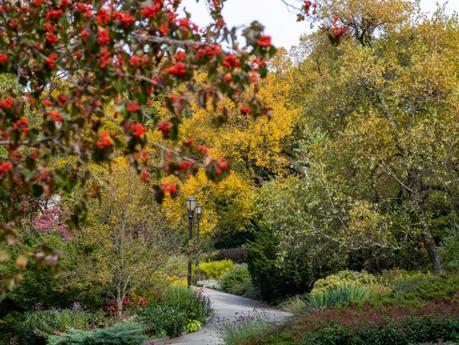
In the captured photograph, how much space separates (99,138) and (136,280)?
11939mm

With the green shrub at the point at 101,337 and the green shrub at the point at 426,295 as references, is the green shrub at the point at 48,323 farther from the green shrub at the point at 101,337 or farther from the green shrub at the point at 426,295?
the green shrub at the point at 426,295

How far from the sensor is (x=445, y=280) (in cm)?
1238

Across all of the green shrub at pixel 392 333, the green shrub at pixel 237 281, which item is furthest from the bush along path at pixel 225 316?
the green shrub at pixel 392 333

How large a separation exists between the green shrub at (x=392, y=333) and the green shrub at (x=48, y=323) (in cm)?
617

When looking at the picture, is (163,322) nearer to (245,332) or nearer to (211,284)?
(245,332)

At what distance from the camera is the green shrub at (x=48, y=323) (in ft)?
44.9

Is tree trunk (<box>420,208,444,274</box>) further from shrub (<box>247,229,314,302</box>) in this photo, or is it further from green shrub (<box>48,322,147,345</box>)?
green shrub (<box>48,322,147,345</box>)

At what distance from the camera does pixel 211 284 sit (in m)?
27.2

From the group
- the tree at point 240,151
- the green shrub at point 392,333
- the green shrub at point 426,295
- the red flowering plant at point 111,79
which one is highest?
the tree at point 240,151

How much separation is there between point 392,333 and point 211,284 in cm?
1821

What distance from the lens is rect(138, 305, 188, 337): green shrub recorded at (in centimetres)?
1471

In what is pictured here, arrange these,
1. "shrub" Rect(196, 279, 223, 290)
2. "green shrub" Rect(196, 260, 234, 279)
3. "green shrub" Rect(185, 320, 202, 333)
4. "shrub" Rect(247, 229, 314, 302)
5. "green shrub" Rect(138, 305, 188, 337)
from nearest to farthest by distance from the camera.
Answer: "green shrub" Rect(138, 305, 188, 337) → "green shrub" Rect(185, 320, 202, 333) → "shrub" Rect(247, 229, 314, 302) → "shrub" Rect(196, 279, 223, 290) → "green shrub" Rect(196, 260, 234, 279)

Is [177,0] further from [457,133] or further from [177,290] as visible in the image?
[177,290]

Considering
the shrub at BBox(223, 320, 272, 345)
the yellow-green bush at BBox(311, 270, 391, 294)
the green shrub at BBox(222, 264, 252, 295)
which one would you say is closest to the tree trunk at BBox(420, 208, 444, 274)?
the yellow-green bush at BBox(311, 270, 391, 294)
